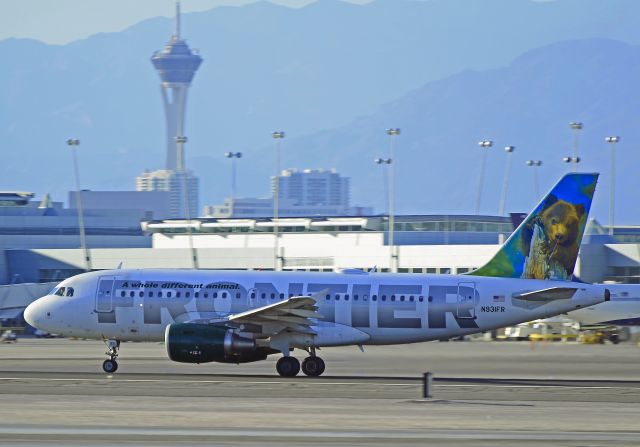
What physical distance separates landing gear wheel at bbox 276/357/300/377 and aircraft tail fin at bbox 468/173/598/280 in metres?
8.19

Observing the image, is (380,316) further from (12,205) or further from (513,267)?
(12,205)

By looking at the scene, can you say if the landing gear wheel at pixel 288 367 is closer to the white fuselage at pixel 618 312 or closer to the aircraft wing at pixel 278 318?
the aircraft wing at pixel 278 318

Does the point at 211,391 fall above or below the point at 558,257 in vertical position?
below

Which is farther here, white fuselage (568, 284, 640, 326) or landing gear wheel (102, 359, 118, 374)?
white fuselage (568, 284, 640, 326)

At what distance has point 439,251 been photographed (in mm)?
100062

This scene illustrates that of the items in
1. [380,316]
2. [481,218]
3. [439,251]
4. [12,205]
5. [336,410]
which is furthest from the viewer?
[12,205]

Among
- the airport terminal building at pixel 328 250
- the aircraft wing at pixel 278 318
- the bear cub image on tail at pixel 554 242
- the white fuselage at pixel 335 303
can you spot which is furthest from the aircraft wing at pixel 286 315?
the airport terminal building at pixel 328 250

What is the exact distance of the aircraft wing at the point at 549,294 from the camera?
145 ft

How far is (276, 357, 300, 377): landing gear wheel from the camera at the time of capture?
45031 mm

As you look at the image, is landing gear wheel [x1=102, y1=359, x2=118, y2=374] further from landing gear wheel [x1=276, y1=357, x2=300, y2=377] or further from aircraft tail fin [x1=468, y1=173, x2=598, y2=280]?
aircraft tail fin [x1=468, y1=173, x2=598, y2=280]

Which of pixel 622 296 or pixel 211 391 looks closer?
pixel 211 391

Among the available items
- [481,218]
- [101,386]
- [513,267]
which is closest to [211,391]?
[101,386]

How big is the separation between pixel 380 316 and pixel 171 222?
8746 cm

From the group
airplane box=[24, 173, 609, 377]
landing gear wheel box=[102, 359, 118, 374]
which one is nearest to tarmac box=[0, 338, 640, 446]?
landing gear wheel box=[102, 359, 118, 374]
